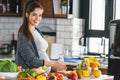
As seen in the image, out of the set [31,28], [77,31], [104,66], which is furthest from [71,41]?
[31,28]

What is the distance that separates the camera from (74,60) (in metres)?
5.33

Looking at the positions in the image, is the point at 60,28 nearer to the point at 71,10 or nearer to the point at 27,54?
the point at 71,10

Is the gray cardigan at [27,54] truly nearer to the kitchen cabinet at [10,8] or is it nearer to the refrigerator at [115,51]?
the refrigerator at [115,51]

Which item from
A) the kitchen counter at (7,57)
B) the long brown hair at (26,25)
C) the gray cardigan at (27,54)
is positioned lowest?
the kitchen counter at (7,57)

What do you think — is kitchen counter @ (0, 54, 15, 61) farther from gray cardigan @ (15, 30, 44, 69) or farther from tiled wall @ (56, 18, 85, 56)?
gray cardigan @ (15, 30, 44, 69)

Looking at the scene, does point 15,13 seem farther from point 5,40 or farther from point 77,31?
point 77,31

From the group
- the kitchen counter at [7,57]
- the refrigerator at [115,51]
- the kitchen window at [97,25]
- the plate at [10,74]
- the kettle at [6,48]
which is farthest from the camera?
the kettle at [6,48]

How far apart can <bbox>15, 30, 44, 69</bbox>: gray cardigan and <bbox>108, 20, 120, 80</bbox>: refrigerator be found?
1300mm

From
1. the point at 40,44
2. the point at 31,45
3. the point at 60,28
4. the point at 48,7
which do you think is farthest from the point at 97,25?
the point at 31,45

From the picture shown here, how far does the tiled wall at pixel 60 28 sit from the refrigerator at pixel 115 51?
1296 mm

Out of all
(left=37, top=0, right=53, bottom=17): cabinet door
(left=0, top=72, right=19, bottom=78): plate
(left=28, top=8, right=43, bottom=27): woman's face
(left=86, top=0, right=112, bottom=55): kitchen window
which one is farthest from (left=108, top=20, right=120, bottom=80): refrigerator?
(left=0, top=72, right=19, bottom=78): plate

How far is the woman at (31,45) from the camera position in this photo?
3.39 m

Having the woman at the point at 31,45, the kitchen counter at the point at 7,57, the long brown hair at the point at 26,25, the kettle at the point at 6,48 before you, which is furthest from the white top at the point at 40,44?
the kettle at the point at 6,48

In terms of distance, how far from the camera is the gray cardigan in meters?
3.39
